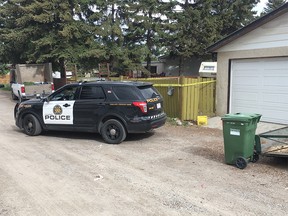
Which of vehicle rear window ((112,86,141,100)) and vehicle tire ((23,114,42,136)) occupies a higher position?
vehicle rear window ((112,86,141,100))

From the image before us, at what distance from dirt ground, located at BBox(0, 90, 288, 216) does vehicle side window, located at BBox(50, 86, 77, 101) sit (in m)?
1.31

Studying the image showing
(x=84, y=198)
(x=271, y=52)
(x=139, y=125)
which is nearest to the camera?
(x=84, y=198)

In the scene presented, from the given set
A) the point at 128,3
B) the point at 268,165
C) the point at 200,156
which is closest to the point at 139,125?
the point at 200,156

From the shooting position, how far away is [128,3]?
26.6 meters

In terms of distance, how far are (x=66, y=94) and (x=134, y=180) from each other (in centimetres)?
465

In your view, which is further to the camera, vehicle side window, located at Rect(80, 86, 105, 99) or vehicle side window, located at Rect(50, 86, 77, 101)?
vehicle side window, located at Rect(50, 86, 77, 101)

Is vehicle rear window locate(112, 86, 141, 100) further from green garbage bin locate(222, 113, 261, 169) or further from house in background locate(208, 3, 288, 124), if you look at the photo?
house in background locate(208, 3, 288, 124)

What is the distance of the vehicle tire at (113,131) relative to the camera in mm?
8820

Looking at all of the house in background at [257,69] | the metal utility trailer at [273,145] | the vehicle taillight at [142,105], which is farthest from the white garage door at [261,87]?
the vehicle taillight at [142,105]

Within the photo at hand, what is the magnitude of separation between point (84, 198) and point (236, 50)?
945 cm

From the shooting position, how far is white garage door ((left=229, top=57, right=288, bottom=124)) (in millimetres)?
11359

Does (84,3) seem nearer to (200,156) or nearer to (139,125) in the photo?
(139,125)

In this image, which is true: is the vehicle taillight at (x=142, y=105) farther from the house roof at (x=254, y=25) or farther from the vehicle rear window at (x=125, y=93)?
the house roof at (x=254, y=25)

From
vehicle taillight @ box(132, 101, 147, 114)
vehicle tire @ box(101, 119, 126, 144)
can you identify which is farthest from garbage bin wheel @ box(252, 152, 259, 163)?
vehicle tire @ box(101, 119, 126, 144)
